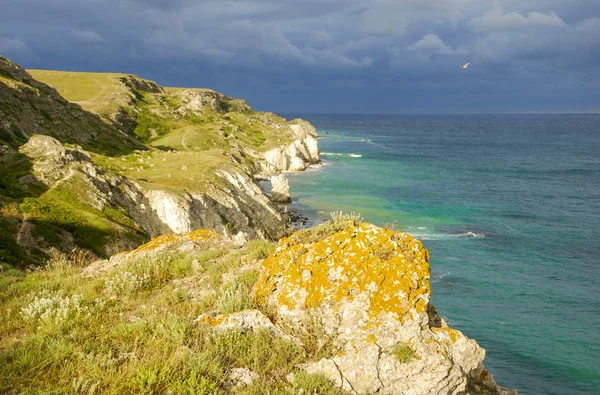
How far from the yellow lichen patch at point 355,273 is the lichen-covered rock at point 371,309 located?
2cm

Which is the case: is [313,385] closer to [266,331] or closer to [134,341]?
[266,331]

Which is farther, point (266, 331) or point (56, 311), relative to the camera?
point (56, 311)

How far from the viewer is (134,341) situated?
7230 millimetres

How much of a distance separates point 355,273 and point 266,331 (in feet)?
7.29

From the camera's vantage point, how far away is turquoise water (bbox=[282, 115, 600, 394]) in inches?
1233

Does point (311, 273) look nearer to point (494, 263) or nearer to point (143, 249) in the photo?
point (143, 249)

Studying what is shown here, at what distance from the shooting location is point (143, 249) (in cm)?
1334

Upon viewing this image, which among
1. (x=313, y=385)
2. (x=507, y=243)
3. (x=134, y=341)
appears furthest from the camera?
(x=507, y=243)

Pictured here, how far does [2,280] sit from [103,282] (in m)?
3.23

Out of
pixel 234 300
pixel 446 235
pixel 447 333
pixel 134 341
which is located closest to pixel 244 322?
pixel 234 300

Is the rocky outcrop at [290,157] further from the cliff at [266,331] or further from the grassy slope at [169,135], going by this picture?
the cliff at [266,331]

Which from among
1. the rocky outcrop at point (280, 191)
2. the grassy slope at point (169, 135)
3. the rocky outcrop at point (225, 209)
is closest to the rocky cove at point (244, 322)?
the rocky outcrop at point (225, 209)

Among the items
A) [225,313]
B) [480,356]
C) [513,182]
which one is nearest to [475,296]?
[480,356]

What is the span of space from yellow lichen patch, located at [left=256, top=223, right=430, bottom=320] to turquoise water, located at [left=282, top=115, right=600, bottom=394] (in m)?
0.92
